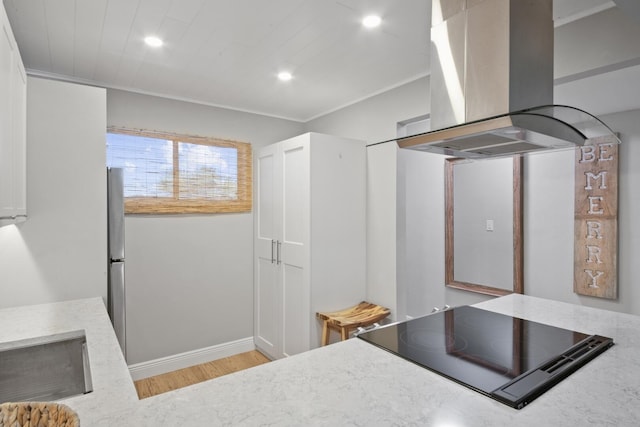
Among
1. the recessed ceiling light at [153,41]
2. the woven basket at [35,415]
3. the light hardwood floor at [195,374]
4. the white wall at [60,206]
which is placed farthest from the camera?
the light hardwood floor at [195,374]

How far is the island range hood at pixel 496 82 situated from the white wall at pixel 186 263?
234 cm

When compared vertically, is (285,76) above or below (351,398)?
above

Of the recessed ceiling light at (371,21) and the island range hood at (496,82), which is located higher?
the recessed ceiling light at (371,21)

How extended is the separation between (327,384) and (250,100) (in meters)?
2.73

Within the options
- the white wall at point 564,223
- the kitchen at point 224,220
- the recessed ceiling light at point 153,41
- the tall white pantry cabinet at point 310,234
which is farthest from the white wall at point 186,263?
the white wall at point 564,223

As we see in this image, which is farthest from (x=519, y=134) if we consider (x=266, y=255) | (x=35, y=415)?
(x=266, y=255)

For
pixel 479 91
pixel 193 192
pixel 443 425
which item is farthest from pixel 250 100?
pixel 443 425

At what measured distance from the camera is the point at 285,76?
8.75 ft

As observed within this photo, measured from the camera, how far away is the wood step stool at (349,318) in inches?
103

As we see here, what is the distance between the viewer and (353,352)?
1.32 metres

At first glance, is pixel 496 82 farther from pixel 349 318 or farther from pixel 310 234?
pixel 349 318

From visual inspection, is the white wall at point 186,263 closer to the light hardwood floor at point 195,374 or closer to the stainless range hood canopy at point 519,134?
the light hardwood floor at point 195,374

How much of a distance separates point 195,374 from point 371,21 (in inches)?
119

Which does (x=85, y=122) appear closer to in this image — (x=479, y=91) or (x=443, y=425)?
(x=479, y=91)
